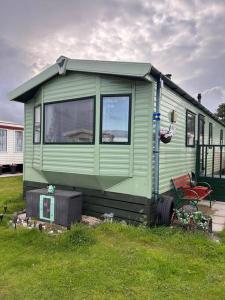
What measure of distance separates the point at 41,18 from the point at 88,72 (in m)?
4.20

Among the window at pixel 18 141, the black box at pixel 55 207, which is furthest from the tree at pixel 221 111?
the black box at pixel 55 207

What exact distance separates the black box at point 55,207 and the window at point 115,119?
51.5 inches

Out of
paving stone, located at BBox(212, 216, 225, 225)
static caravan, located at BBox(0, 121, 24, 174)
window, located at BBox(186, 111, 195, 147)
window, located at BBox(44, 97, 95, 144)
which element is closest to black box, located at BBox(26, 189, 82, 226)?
window, located at BBox(44, 97, 95, 144)

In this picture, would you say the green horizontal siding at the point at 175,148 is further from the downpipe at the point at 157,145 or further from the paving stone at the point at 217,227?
the paving stone at the point at 217,227

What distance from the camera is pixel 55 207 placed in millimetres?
5438

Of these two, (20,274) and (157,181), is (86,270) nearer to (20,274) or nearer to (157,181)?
(20,274)

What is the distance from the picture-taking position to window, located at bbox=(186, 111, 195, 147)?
7.71 m

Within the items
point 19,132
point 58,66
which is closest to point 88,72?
point 58,66

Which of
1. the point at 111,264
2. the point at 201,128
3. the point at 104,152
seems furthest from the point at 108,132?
the point at 201,128

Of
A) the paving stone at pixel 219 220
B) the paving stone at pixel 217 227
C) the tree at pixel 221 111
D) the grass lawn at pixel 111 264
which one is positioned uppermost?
the tree at pixel 221 111

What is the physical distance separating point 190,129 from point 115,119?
335cm

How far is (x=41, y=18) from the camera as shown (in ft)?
28.5

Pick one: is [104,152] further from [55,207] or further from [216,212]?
[216,212]

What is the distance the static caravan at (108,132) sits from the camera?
205 inches
